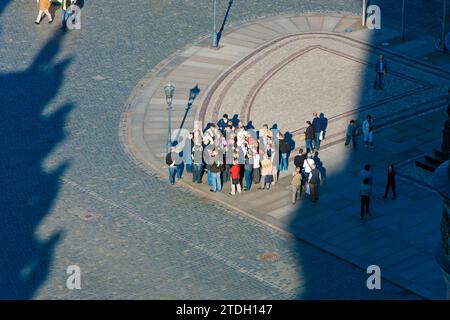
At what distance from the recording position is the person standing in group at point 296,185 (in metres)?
45.8

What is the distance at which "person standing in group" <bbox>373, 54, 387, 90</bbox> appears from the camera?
55.2m

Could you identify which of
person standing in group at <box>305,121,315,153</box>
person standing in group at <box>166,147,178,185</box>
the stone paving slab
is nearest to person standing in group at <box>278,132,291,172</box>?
the stone paving slab

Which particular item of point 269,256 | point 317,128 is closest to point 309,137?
point 317,128

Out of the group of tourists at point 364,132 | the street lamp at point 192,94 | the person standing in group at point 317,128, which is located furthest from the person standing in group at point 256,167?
the street lamp at point 192,94

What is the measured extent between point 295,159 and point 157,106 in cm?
882

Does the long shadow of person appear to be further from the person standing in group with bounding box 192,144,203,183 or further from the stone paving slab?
the person standing in group with bounding box 192,144,203,183

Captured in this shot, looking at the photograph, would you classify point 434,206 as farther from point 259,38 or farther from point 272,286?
point 259,38

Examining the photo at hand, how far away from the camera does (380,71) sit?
55469mm

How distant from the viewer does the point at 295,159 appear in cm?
4738

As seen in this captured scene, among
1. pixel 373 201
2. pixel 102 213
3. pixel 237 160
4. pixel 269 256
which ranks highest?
pixel 237 160

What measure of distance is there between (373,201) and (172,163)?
23.0 feet

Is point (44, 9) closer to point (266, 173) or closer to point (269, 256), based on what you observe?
point (266, 173)

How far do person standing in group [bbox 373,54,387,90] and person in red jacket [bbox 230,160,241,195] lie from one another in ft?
35.5
